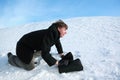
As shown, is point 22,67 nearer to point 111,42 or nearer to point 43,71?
point 43,71

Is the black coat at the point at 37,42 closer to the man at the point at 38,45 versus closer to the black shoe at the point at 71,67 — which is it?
the man at the point at 38,45

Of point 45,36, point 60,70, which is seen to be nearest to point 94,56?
point 60,70

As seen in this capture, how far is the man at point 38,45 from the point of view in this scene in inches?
164

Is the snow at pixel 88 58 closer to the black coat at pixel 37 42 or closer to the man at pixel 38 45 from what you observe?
the man at pixel 38 45

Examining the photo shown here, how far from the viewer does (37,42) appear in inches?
173

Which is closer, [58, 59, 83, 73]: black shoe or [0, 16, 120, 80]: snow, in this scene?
[0, 16, 120, 80]: snow

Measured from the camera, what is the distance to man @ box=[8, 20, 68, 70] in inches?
164

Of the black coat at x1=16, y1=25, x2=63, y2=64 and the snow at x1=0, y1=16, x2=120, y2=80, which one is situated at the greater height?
the black coat at x1=16, y1=25, x2=63, y2=64

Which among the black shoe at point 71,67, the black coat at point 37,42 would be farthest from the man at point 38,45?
the black shoe at point 71,67

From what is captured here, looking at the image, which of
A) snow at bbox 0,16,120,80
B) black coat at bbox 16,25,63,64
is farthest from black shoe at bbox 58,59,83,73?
black coat at bbox 16,25,63,64

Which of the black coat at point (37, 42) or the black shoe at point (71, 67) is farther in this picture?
the black shoe at point (71, 67)

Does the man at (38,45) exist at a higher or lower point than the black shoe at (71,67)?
higher

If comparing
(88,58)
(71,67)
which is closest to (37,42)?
(71,67)

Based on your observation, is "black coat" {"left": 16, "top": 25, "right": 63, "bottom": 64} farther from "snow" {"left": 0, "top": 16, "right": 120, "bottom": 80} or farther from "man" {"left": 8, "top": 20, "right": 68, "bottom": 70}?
"snow" {"left": 0, "top": 16, "right": 120, "bottom": 80}
